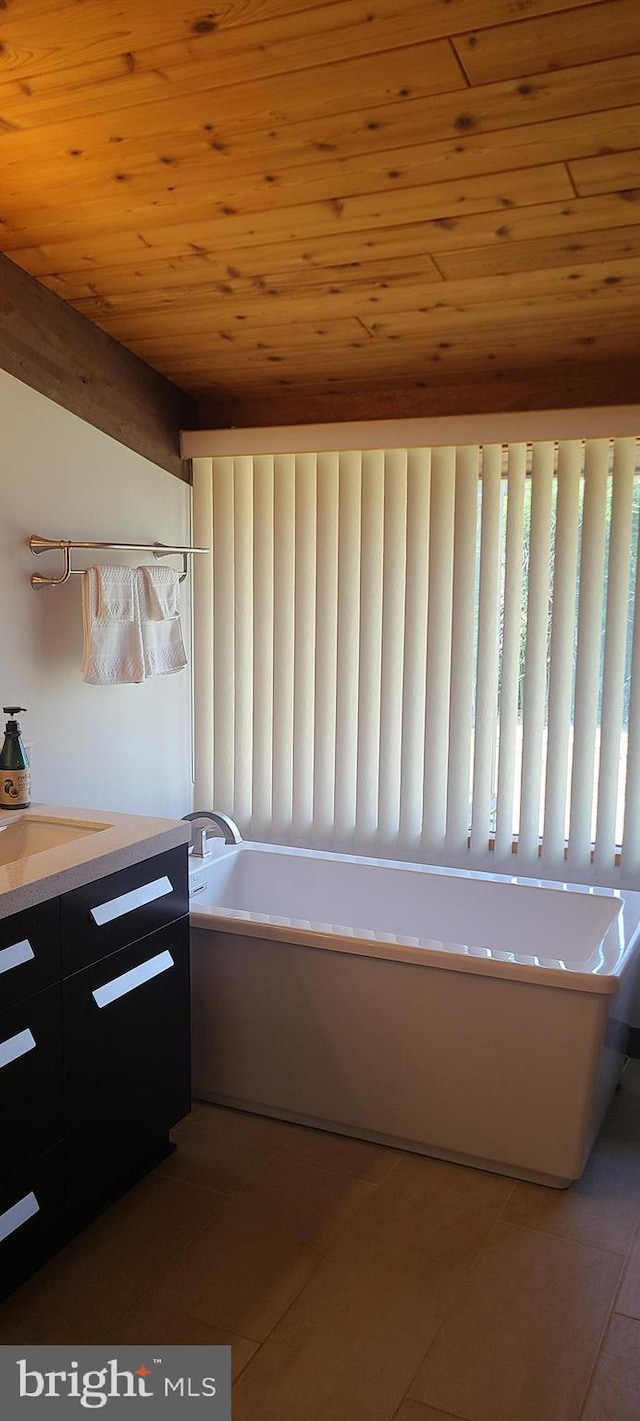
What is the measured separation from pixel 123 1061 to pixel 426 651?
5.04 feet

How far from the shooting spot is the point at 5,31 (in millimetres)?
1829

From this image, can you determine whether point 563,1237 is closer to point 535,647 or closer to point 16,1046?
point 16,1046

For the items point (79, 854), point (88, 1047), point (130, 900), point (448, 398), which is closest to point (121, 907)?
point (130, 900)

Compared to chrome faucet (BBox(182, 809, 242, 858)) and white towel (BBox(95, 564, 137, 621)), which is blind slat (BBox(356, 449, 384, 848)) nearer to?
chrome faucet (BBox(182, 809, 242, 858))

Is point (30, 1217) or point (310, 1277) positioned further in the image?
point (310, 1277)

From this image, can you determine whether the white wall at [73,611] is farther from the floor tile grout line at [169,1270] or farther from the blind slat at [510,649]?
the floor tile grout line at [169,1270]

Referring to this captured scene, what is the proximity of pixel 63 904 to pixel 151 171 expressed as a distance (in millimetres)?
1547

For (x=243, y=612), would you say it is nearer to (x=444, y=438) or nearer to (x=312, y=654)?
(x=312, y=654)

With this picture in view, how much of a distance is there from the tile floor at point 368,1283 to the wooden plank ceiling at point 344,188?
6.70 feet

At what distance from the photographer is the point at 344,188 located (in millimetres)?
2193

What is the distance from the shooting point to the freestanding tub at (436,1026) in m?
2.28

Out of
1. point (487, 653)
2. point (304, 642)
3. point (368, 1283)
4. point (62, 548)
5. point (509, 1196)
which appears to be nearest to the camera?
point (368, 1283)

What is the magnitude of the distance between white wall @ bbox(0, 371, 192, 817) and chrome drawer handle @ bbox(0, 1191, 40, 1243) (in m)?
1.15

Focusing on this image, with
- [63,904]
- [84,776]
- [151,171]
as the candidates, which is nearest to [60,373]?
[151,171]
